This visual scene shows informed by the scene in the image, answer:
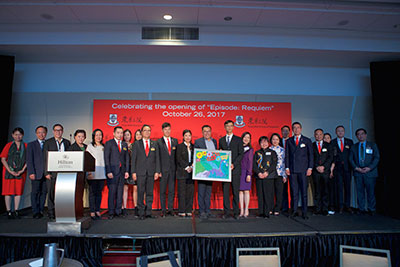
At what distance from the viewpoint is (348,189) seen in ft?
17.3

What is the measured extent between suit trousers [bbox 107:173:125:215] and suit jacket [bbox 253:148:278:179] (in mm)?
2527

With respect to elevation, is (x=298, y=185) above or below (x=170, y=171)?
below

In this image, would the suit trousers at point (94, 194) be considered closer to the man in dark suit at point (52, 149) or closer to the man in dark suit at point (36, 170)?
the man in dark suit at point (52, 149)

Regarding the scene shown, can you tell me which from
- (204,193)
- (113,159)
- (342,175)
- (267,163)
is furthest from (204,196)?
(342,175)

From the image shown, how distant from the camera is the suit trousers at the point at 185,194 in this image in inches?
187

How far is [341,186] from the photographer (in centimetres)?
532

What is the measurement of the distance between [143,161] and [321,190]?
3.54 metres

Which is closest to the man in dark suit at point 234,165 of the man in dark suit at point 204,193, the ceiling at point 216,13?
the man in dark suit at point 204,193

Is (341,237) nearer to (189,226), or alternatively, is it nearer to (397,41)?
(189,226)

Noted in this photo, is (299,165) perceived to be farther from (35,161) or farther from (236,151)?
(35,161)

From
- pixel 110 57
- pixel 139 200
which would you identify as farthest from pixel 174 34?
pixel 139 200

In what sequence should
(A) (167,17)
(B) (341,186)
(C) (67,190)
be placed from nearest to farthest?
1. (C) (67,190)
2. (A) (167,17)
3. (B) (341,186)

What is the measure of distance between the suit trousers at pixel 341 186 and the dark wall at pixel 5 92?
22.6 ft

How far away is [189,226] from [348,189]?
349 centimetres
